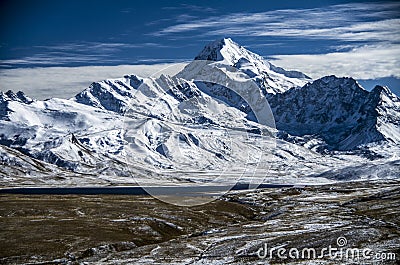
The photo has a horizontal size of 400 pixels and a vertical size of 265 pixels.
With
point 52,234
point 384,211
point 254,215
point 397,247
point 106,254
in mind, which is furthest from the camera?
point 254,215

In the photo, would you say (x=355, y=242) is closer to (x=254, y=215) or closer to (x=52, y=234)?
(x=52, y=234)

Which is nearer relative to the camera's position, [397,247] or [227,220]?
[397,247]

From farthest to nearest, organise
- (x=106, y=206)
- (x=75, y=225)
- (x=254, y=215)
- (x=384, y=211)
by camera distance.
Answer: (x=254, y=215) < (x=106, y=206) < (x=384, y=211) < (x=75, y=225)

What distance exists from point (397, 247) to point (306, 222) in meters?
50.1

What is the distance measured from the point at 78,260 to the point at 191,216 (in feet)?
187

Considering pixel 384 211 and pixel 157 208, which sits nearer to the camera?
pixel 384 211

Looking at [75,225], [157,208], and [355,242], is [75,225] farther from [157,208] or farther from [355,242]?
[355,242]

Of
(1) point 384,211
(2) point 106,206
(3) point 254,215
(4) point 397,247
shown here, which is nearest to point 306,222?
(1) point 384,211

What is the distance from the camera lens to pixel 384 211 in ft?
449

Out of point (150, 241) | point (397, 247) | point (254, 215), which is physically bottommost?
point (254, 215)

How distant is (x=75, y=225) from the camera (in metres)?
114

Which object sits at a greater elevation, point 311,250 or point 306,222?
point 311,250

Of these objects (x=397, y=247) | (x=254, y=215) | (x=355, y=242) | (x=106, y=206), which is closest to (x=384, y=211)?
(x=254, y=215)

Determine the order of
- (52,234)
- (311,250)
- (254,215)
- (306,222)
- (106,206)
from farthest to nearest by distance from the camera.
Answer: (254,215)
(106,206)
(306,222)
(52,234)
(311,250)
